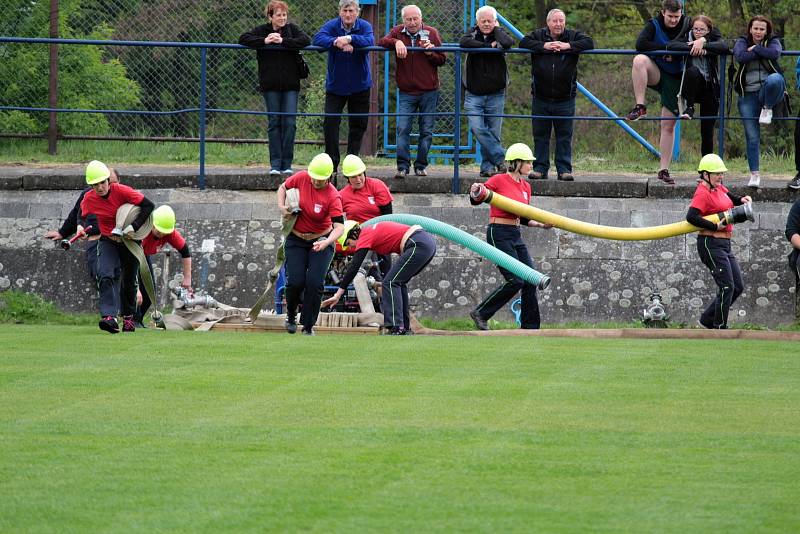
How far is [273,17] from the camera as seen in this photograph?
17.6 meters

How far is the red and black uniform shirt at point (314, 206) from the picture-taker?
1450 centimetres

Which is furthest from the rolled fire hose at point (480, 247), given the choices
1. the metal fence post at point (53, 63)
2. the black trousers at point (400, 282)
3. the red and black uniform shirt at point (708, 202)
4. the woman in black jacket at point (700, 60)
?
the metal fence post at point (53, 63)

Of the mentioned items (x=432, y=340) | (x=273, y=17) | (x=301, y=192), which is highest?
(x=273, y=17)

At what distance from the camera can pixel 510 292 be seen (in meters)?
15.5

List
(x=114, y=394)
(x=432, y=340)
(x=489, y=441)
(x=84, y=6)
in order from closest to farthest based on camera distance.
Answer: (x=489, y=441) < (x=114, y=394) < (x=432, y=340) < (x=84, y=6)

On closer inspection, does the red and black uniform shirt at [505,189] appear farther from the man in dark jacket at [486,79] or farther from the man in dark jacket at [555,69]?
the man in dark jacket at [555,69]

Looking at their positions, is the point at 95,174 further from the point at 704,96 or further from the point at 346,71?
the point at 704,96

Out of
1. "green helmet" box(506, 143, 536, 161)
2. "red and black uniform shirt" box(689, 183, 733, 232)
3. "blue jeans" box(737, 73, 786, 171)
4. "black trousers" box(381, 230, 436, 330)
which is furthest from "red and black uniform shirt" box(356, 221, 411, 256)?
"blue jeans" box(737, 73, 786, 171)

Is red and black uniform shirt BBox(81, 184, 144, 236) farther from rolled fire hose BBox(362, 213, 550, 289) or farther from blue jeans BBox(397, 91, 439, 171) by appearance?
blue jeans BBox(397, 91, 439, 171)

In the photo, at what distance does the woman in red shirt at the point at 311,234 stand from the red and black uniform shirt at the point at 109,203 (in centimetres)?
164

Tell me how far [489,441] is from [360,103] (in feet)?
33.7

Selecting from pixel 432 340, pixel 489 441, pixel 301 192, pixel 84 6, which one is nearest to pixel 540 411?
pixel 489 441

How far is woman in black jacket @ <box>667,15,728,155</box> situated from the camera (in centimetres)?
1716

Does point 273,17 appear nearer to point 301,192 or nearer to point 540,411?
point 301,192
